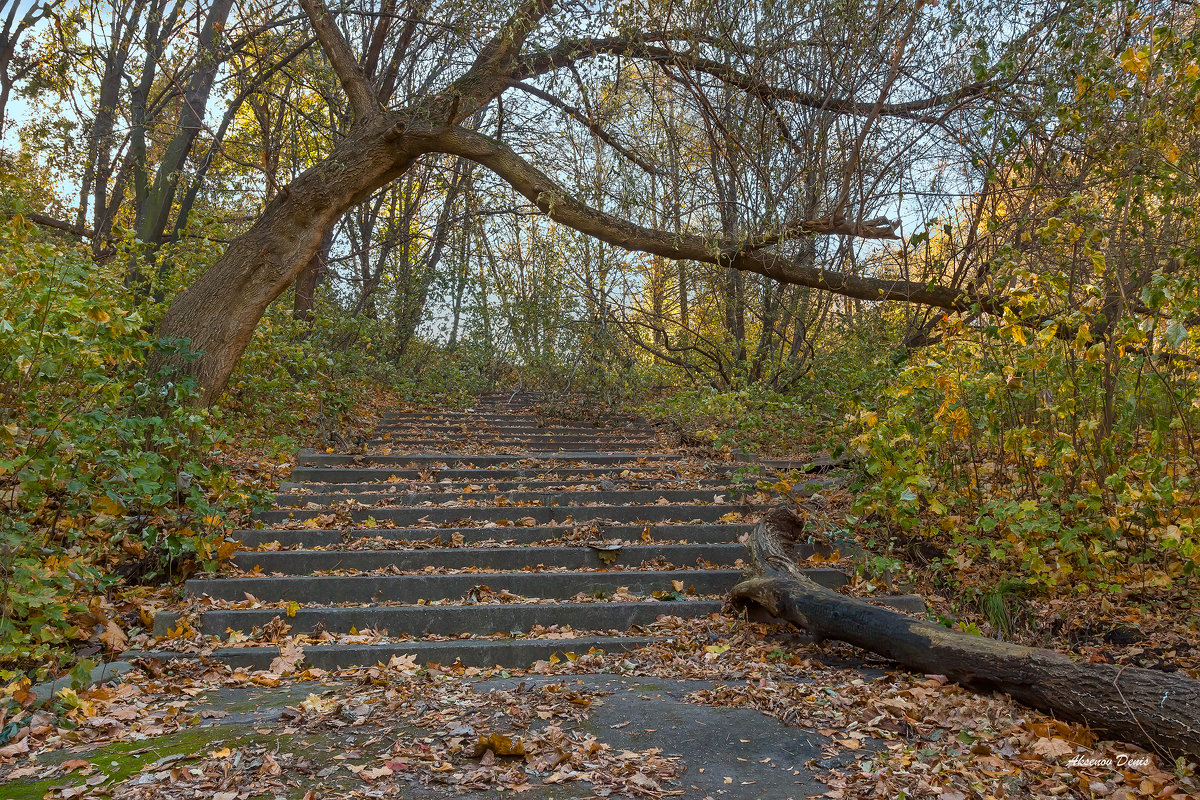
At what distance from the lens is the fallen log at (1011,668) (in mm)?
3166

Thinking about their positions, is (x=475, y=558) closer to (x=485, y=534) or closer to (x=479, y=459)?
(x=485, y=534)

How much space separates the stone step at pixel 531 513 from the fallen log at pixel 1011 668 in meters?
1.85

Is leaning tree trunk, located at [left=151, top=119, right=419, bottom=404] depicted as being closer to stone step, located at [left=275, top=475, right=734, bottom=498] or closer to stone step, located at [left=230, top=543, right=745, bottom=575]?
stone step, located at [left=275, top=475, right=734, bottom=498]

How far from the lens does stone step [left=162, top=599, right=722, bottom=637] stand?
5.28 m

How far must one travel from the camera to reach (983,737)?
3.36 meters

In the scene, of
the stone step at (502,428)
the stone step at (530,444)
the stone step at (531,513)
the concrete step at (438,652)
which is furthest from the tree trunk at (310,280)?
the concrete step at (438,652)

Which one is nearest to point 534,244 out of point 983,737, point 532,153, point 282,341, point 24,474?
point 532,153

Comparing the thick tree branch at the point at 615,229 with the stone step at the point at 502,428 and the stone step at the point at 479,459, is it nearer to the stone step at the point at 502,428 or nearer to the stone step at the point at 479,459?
the stone step at the point at 479,459

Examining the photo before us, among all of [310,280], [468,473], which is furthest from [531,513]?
[310,280]

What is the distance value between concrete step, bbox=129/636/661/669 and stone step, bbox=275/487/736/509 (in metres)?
2.42

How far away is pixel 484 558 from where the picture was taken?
642cm

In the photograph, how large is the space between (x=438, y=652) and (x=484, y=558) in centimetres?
144

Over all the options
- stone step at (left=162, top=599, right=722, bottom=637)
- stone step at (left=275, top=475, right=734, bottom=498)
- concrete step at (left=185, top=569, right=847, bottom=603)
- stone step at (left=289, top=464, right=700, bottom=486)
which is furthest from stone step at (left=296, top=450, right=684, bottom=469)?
stone step at (left=162, top=599, right=722, bottom=637)

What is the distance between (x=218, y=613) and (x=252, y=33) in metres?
6.31
